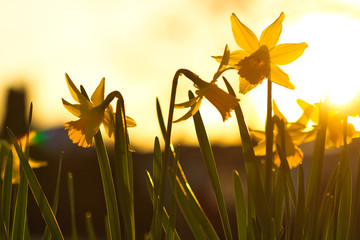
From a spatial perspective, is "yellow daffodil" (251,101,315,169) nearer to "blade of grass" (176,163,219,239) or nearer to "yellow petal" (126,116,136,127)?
"blade of grass" (176,163,219,239)

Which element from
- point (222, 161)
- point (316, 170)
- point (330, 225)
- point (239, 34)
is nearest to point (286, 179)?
point (316, 170)

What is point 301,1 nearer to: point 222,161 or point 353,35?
point 222,161

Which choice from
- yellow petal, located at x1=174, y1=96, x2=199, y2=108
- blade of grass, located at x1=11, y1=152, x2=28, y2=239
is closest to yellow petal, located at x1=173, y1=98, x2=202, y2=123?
yellow petal, located at x1=174, y1=96, x2=199, y2=108

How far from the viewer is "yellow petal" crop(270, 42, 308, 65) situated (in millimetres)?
1079

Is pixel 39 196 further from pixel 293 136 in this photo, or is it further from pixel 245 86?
pixel 293 136

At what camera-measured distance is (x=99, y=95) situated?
3.83 feet

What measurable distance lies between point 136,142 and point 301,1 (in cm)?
386

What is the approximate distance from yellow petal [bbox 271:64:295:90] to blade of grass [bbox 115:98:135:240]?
33 cm

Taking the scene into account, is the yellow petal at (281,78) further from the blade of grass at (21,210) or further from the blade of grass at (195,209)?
the blade of grass at (21,210)

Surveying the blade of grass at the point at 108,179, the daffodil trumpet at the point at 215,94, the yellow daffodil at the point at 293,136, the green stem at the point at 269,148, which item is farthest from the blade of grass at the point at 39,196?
the yellow daffodil at the point at 293,136

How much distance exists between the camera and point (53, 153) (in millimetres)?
9695

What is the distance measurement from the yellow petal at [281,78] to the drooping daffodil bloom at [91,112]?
330 mm

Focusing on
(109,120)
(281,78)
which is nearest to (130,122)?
(109,120)

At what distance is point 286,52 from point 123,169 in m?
0.43
